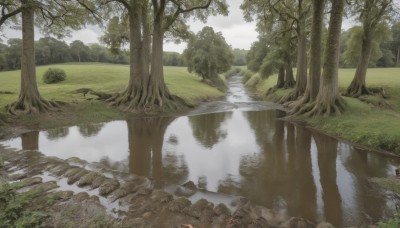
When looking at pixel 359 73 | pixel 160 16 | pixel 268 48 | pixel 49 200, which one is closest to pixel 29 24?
pixel 160 16

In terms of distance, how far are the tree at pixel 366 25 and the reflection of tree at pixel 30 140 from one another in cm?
1986

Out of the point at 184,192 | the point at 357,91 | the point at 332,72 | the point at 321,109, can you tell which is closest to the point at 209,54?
the point at 357,91

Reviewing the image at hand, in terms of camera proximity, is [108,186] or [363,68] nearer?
[108,186]

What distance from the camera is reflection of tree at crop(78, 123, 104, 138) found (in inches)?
524

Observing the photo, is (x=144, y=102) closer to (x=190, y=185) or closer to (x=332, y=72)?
(x=332, y=72)

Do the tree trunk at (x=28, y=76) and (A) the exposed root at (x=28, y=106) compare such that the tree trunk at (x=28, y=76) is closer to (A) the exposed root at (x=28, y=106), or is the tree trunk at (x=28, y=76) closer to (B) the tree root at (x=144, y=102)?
(A) the exposed root at (x=28, y=106)

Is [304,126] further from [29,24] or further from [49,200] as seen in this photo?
[29,24]

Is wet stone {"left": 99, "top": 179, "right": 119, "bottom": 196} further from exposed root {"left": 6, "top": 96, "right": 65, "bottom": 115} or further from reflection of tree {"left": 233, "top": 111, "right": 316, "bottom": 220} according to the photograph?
exposed root {"left": 6, "top": 96, "right": 65, "bottom": 115}

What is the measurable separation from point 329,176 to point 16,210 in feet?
25.7

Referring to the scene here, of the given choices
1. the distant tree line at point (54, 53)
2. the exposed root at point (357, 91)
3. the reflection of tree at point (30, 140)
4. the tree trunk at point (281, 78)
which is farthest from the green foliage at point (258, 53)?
the distant tree line at point (54, 53)

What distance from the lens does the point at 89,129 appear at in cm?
1430

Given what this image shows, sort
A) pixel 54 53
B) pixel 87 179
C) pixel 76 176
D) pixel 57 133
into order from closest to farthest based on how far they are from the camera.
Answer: pixel 87 179, pixel 76 176, pixel 57 133, pixel 54 53

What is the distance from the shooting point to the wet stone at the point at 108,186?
21.8ft

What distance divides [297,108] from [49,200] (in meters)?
14.6
